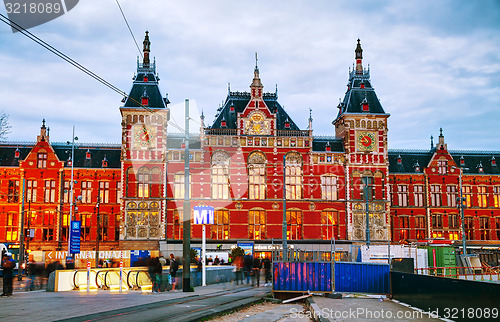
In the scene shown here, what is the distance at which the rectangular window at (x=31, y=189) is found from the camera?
5203 cm

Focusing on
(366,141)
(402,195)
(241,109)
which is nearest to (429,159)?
(402,195)

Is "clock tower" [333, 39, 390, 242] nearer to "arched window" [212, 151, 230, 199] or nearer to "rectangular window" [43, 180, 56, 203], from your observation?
"arched window" [212, 151, 230, 199]

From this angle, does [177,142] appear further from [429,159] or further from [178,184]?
[429,159]

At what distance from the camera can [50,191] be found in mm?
52688

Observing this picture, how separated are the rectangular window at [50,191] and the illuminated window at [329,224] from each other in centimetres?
2620

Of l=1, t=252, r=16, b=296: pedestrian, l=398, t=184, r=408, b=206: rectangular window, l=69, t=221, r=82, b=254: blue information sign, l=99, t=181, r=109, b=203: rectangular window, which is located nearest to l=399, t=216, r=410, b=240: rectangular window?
l=398, t=184, r=408, b=206: rectangular window

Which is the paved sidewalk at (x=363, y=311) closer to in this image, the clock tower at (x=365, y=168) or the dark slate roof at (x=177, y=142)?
the clock tower at (x=365, y=168)

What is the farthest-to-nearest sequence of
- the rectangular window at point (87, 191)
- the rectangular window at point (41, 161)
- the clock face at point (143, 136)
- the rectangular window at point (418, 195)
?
the rectangular window at point (418, 195) < the rectangular window at point (87, 191) < the rectangular window at point (41, 161) < the clock face at point (143, 136)

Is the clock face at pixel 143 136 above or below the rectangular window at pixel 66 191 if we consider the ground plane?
above

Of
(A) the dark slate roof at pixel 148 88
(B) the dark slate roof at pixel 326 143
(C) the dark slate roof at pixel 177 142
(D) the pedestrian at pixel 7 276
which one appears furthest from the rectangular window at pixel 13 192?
(D) the pedestrian at pixel 7 276

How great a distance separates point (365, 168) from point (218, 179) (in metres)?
14.4

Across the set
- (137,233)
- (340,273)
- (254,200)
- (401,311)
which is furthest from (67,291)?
(254,200)

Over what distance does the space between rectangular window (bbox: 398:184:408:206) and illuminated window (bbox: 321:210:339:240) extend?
26.9 feet

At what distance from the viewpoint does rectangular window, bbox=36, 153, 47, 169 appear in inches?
2079
